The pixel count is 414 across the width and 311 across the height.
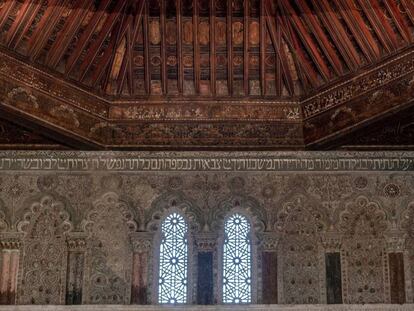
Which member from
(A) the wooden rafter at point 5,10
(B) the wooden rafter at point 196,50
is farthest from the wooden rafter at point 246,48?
(A) the wooden rafter at point 5,10

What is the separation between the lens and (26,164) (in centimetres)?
1391

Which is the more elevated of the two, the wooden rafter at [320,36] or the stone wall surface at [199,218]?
the wooden rafter at [320,36]

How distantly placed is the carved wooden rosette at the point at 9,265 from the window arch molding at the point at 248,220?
9.57ft

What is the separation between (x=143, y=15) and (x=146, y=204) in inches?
111

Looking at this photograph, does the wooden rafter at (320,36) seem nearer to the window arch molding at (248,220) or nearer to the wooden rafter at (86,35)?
the window arch molding at (248,220)

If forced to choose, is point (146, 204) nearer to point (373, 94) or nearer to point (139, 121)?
point (139, 121)

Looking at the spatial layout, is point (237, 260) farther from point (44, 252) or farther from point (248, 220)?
point (44, 252)

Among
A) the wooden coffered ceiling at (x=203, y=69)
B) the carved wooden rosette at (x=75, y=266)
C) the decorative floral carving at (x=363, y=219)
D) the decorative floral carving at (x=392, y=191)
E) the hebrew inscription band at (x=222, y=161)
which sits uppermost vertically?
the wooden coffered ceiling at (x=203, y=69)

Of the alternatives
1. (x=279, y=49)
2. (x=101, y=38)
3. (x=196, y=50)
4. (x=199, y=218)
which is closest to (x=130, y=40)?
(x=101, y=38)

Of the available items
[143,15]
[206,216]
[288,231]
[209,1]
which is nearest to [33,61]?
[143,15]

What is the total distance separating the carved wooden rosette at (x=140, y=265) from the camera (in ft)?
44.1

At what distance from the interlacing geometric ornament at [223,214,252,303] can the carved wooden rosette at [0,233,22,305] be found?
9.94ft

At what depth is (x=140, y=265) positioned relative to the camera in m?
13.6

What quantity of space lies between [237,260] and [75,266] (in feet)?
7.78
